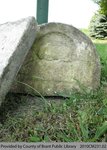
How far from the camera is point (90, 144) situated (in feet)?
8.98

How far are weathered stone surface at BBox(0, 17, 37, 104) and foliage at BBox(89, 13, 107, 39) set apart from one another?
1422cm

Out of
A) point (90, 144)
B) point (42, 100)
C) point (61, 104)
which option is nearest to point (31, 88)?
point (42, 100)

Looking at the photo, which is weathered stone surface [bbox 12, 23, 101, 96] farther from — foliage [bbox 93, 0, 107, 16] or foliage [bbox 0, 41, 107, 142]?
foliage [bbox 93, 0, 107, 16]

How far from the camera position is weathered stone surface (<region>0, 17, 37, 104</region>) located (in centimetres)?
331

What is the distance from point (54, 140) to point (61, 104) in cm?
65

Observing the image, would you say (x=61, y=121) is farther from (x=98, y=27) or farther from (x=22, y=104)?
(x=98, y=27)

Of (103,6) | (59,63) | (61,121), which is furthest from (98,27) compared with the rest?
(61,121)

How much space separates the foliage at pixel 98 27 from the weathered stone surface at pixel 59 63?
45.7ft

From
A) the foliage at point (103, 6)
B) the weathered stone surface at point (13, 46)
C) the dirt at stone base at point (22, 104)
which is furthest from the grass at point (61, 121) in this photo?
the foliage at point (103, 6)

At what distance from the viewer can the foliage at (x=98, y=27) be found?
18.1 metres

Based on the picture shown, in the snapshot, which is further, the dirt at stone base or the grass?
the dirt at stone base

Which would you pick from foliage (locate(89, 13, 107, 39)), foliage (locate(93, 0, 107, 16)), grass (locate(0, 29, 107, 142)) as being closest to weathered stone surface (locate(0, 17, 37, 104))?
grass (locate(0, 29, 107, 142))

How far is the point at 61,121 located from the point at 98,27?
15.6m

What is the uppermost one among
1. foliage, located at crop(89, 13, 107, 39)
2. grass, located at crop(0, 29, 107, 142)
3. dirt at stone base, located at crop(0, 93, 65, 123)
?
grass, located at crop(0, 29, 107, 142)
